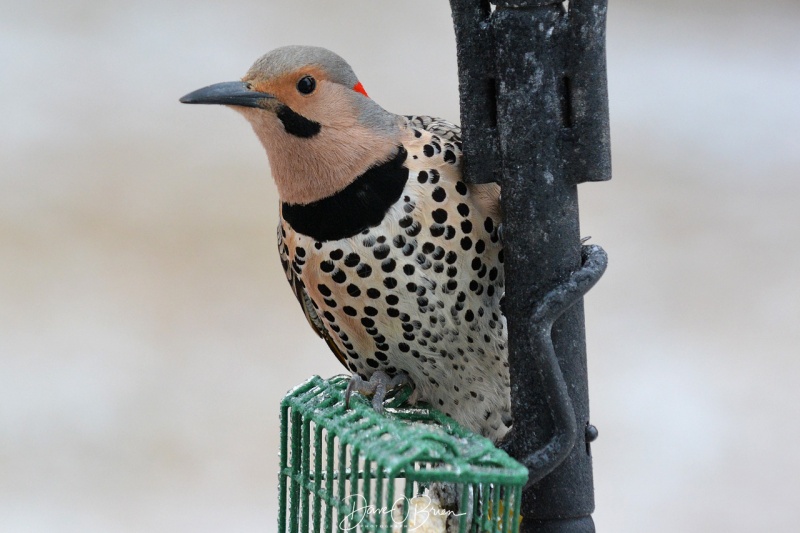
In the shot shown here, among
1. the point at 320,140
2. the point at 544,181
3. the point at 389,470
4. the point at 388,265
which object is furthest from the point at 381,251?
the point at 389,470

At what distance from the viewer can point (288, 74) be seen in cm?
202

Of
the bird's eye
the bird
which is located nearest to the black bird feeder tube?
the bird

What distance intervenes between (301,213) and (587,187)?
18.7 feet

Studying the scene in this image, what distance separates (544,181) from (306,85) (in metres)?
0.45

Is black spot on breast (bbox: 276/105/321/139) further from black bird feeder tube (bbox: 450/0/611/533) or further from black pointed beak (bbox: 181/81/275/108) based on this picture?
black bird feeder tube (bbox: 450/0/611/533)

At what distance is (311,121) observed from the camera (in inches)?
81.5

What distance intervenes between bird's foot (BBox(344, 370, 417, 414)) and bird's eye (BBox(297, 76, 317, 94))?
510 mm

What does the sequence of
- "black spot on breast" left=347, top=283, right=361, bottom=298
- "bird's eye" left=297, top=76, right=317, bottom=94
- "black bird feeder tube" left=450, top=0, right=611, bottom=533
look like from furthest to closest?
"black spot on breast" left=347, top=283, right=361, bottom=298 → "bird's eye" left=297, top=76, right=317, bottom=94 → "black bird feeder tube" left=450, top=0, right=611, bottom=533

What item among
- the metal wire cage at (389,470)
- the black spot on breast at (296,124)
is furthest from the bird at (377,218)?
the metal wire cage at (389,470)

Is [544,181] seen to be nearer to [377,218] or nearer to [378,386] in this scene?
[377,218]

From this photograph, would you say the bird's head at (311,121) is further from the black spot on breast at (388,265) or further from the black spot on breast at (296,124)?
the black spot on breast at (388,265)

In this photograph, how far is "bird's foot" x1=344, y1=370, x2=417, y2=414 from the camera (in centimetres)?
210

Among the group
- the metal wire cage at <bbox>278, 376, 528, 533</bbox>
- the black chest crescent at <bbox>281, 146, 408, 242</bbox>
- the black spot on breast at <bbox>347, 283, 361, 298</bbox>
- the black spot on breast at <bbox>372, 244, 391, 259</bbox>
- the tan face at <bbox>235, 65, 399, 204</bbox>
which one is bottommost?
the metal wire cage at <bbox>278, 376, 528, 533</bbox>

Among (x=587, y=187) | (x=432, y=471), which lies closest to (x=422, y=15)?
(x=587, y=187)
